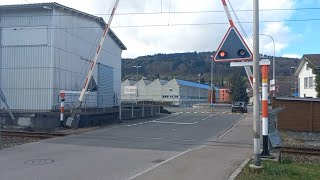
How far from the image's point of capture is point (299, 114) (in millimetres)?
26156

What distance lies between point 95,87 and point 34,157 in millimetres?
22229

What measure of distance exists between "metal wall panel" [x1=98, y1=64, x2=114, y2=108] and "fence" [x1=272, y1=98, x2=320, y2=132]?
637 inches

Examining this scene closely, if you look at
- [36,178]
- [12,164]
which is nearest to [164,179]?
[36,178]

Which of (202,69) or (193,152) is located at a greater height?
(202,69)

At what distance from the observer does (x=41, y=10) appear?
29562 mm

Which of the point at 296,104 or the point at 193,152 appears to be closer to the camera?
the point at 193,152

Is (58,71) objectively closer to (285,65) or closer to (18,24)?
(18,24)

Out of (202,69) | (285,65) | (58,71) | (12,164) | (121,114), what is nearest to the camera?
(12,164)

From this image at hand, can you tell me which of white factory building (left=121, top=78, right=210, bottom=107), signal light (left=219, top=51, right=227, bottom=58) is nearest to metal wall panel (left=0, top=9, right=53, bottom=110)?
signal light (left=219, top=51, right=227, bottom=58)

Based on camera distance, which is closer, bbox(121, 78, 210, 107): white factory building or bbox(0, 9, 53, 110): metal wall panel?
bbox(0, 9, 53, 110): metal wall panel

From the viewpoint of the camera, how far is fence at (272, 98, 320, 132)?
25875 mm

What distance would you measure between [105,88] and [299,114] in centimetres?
1823

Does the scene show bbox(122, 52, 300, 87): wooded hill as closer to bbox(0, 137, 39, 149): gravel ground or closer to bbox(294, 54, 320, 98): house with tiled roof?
bbox(294, 54, 320, 98): house with tiled roof

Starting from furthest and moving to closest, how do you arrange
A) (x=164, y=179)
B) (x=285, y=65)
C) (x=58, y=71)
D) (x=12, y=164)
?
(x=285, y=65) → (x=58, y=71) → (x=12, y=164) → (x=164, y=179)
